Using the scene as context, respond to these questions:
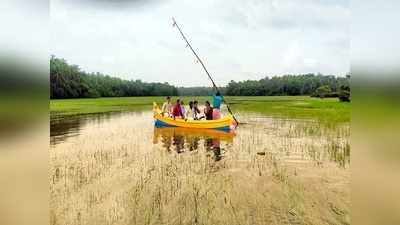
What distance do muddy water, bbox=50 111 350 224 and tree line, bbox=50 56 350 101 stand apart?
243 mm

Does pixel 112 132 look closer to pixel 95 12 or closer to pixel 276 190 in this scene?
pixel 95 12

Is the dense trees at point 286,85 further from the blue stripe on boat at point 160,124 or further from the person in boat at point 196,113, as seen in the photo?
the blue stripe on boat at point 160,124

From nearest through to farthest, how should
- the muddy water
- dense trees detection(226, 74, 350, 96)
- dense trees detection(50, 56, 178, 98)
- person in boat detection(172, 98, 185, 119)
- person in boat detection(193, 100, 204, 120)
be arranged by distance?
1. the muddy water
2. dense trees detection(226, 74, 350, 96)
3. dense trees detection(50, 56, 178, 98)
4. person in boat detection(172, 98, 185, 119)
5. person in boat detection(193, 100, 204, 120)

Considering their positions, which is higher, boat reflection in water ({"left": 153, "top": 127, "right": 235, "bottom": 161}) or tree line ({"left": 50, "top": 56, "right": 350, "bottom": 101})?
tree line ({"left": 50, "top": 56, "right": 350, "bottom": 101})

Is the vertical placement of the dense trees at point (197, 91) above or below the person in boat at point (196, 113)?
above

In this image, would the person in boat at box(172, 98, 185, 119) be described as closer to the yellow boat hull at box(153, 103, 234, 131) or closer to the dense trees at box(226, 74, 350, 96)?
the yellow boat hull at box(153, 103, 234, 131)

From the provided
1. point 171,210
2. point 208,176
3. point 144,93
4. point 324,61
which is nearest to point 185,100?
point 144,93

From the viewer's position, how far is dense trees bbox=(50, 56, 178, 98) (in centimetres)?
335

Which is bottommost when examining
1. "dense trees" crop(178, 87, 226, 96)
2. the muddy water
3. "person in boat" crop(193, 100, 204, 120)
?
the muddy water

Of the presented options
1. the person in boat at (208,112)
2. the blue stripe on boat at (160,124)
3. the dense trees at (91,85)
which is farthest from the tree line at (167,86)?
the blue stripe on boat at (160,124)

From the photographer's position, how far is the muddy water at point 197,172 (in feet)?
10.3

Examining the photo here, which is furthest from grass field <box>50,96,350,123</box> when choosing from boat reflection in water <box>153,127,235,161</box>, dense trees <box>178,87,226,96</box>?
boat reflection in water <box>153,127,235,161</box>

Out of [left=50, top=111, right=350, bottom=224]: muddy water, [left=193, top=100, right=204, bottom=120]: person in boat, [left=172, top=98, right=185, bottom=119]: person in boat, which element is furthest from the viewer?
[left=193, top=100, right=204, bottom=120]: person in boat

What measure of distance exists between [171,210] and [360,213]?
1337 millimetres
